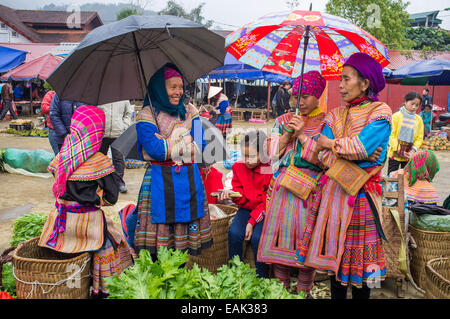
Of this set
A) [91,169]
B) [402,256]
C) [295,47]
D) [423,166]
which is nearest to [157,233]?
[91,169]

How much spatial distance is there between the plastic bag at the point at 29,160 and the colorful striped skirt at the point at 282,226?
627 centimetres

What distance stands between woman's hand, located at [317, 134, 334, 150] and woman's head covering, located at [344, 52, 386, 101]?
0.40m

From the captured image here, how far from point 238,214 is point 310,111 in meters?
1.12

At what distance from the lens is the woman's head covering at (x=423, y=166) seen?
408 centimetres

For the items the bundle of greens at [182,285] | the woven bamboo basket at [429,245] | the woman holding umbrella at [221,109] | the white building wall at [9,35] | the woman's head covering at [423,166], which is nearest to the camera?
the bundle of greens at [182,285]

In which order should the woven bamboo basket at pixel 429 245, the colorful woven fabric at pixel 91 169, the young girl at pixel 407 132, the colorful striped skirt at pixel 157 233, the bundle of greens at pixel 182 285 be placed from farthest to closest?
the young girl at pixel 407 132, the woven bamboo basket at pixel 429 245, the colorful striped skirt at pixel 157 233, the colorful woven fabric at pixel 91 169, the bundle of greens at pixel 182 285

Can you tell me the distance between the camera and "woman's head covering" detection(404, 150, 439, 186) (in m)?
4.08

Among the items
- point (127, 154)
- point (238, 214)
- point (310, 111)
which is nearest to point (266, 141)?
point (310, 111)

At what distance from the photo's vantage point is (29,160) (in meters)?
7.79

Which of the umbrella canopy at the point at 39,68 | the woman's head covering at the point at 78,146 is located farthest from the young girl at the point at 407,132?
the umbrella canopy at the point at 39,68

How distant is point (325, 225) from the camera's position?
8.39 ft

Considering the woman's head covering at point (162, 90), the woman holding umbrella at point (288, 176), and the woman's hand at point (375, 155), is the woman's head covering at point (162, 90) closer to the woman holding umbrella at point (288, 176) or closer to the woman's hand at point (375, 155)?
the woman holding umbrella at point (288, 176)

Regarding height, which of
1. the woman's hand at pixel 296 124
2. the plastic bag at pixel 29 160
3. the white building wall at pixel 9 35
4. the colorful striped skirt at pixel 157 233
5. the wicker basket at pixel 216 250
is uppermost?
the white building wall at pixel 9 35

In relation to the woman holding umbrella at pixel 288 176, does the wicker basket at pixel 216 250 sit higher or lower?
lower
